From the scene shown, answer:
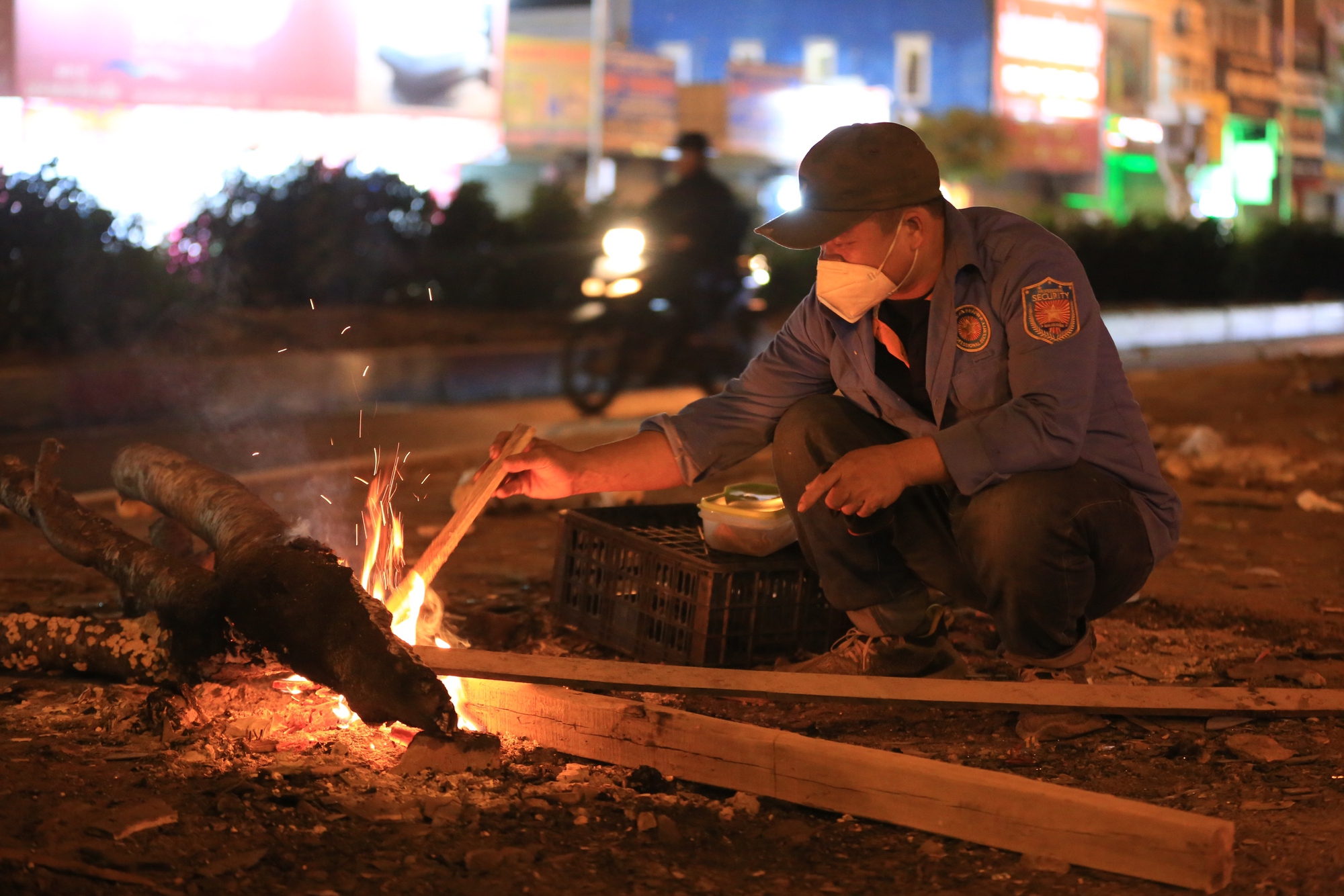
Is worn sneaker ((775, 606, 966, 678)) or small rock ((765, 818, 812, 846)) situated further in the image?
worn sneaker ((775, 606, 966, 678))

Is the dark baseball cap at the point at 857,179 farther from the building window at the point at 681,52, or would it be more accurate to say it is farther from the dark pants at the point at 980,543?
the building window at the point at 681,52

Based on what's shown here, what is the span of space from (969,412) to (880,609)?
1.90 ft

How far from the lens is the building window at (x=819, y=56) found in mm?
30766

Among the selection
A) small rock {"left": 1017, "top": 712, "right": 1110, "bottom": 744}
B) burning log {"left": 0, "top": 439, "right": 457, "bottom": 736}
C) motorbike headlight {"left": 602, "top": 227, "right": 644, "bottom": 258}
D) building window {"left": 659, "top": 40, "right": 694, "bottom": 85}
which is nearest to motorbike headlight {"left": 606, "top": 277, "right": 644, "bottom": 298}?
motorbike headlight {"left": 602, "top": 227, "right": 644, "bottom": 258}

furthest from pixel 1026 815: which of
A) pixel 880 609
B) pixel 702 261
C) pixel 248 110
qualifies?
pixel 248 110

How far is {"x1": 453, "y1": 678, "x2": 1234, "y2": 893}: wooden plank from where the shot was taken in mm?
2207

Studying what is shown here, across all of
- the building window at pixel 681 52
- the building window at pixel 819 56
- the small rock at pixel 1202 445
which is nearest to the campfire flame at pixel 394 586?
the small rock at pixel 1202 445

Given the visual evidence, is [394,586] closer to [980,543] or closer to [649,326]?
[980,543]

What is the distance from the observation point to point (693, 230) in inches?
372

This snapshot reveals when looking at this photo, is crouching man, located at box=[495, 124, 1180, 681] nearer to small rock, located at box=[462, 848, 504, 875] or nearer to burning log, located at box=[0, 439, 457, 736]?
burning log, located at box=[0, 439, 457, 736]

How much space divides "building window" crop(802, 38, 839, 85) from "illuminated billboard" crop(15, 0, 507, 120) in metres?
14.1

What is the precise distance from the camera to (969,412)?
3.07 metres

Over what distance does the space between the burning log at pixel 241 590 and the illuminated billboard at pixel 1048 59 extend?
29866 mm

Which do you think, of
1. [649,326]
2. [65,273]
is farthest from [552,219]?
[65,273]
